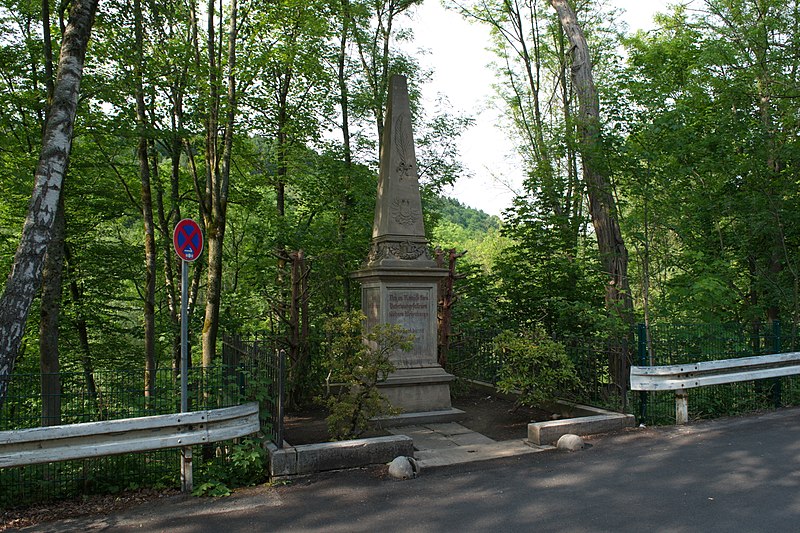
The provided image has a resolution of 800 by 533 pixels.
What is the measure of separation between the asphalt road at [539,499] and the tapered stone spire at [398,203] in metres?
4.02

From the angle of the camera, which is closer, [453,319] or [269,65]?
[453,319]

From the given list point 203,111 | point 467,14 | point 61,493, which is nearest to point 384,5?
point 467,14

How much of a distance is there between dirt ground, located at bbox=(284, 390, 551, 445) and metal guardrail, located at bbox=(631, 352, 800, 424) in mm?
1756

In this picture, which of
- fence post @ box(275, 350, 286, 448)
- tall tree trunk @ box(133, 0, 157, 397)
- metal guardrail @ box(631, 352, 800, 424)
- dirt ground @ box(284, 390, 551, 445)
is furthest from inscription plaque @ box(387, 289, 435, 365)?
tall tree trunk @ box(133, 0, 157, 397)

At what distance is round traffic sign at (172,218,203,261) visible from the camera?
5891mm

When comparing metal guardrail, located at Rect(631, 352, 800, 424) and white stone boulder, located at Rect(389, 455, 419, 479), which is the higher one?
metal guardrail, located at Rect(631, 352, 800, 424)

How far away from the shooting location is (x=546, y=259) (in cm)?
1367

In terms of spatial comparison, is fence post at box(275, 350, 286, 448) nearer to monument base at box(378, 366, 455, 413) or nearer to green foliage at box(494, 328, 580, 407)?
monument base at box(378, 366, 455, 413)

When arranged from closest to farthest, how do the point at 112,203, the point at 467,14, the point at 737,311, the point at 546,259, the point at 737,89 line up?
1. the point at 737,89
2. the point at 737,311
3. the point at 546,259
4. the point at 112,203
5. the point at 467,14

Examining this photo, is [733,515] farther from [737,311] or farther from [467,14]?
[467,14]

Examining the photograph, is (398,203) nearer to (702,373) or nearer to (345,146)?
(702,373)

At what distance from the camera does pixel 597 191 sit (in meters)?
11.3

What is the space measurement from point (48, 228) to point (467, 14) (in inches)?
796

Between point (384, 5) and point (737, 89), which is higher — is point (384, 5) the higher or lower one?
the higher one
